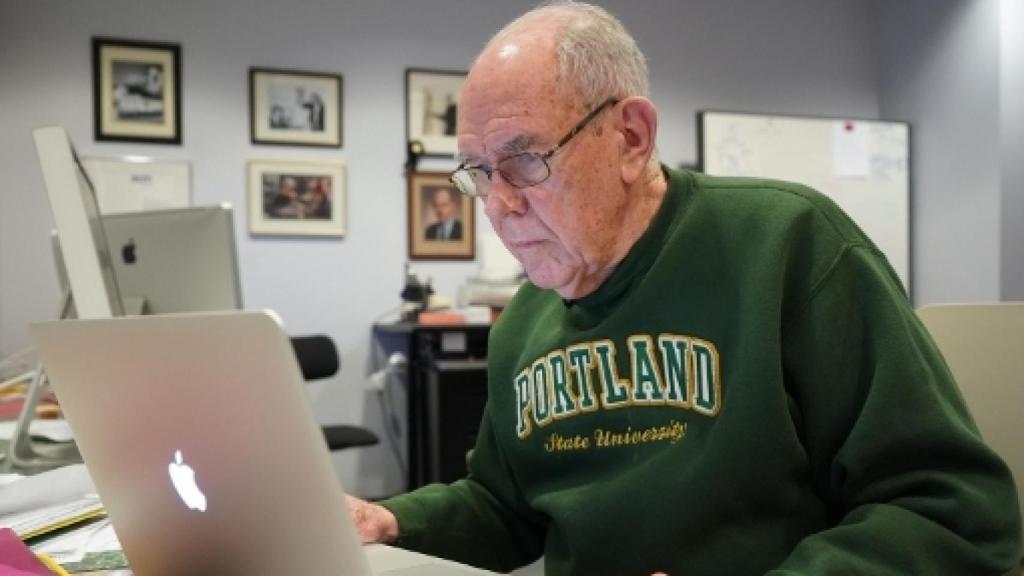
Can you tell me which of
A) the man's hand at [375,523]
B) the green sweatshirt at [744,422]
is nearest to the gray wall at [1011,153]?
the green sweatshirt at [744,422]

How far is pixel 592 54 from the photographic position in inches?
39.1

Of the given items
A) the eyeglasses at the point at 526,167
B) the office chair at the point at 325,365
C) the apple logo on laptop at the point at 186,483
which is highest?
the eyeglasses at the point at 526,167

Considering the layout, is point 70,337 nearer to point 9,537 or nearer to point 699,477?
point 9,537

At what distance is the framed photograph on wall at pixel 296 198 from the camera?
3953 millimetres

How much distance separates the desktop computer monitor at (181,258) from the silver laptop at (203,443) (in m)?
1.04

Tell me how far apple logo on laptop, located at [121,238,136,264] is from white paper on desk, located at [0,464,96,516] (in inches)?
28.0

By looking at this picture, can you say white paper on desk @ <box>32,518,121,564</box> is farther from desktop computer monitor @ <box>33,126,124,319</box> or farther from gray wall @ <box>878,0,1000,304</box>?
gray wall @ <box>878,0,1000,304</box>

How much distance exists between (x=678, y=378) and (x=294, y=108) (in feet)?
11.1

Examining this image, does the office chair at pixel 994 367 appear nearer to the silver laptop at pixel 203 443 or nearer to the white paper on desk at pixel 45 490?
the silver laptop at pixel 203 443

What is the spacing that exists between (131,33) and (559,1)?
331 cm

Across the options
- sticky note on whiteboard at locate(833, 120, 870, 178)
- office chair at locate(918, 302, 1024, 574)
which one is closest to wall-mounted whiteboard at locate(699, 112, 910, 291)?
sticky note on whiteboard at locate(833, 120, 870, 178)

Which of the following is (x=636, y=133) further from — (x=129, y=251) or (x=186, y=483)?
(x=129, y=251)

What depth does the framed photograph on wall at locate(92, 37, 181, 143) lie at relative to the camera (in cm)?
379

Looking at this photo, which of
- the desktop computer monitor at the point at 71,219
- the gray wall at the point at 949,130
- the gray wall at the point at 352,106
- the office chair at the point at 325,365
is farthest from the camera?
the gray wall at the point at 949,130
